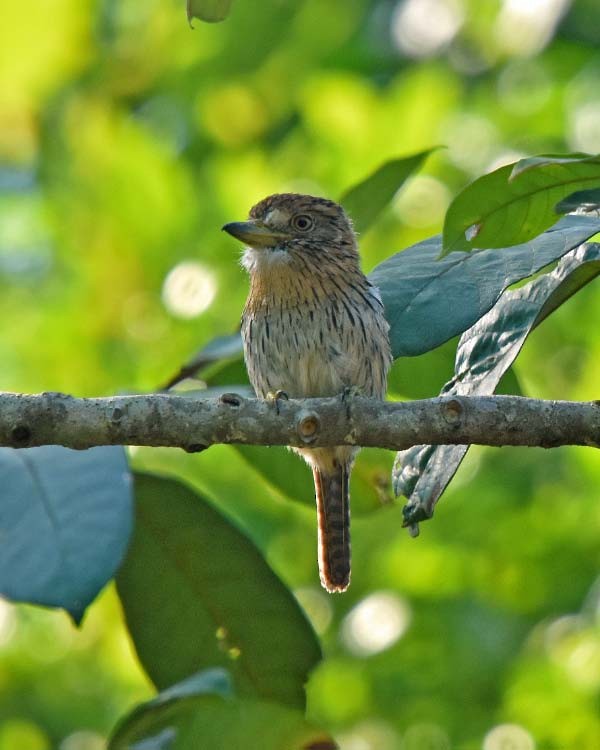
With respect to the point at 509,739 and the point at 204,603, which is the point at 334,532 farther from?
the point at 204,603

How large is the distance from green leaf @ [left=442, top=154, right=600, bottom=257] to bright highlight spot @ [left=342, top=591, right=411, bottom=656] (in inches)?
117

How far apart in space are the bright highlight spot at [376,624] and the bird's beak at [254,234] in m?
1.61

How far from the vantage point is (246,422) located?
2463mm

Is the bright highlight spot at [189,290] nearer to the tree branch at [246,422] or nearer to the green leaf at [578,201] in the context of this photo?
the tree branch at [246,422]

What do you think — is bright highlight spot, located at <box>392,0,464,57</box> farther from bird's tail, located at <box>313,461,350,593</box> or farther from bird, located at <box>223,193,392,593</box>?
bird's tail, located at <box>313,461,350,593</box>

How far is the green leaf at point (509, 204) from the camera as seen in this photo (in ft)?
7.64

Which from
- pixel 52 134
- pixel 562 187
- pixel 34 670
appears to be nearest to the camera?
pixel 562 187

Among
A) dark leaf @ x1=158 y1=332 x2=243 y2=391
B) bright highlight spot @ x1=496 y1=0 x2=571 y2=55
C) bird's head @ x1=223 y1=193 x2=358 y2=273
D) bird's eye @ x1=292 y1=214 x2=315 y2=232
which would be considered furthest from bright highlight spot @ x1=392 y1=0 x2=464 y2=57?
dark leaf @ x1=158 y1=332 x2=243 y2=391

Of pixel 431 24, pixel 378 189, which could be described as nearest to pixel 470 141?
pixel 431 24

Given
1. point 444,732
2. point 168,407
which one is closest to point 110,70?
point 444,732

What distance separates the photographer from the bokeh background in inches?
200

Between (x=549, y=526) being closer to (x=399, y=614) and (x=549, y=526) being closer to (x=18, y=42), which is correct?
(x=399, y=614)

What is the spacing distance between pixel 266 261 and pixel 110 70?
3.10 meters

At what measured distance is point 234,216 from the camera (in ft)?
17.6
